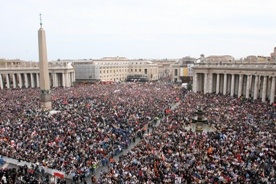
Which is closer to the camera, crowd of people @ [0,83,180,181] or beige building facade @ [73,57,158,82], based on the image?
crowd of people @ [0,83,180,181]

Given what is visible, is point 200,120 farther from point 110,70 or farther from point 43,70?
point 110,70

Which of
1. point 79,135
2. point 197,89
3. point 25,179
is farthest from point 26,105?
point 197,89

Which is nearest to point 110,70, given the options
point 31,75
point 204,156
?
point 31,75

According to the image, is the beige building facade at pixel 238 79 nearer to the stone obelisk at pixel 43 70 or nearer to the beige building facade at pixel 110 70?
the stone obelisk at pixel 43 70

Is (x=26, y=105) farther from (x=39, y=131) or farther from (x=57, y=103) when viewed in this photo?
(x=39, y=131)

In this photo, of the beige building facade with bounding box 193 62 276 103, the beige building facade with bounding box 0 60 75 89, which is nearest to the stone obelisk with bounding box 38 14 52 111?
the beige building facade with bounding box 193 62 276 103

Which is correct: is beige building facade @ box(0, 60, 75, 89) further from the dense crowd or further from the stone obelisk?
the dense crowd
